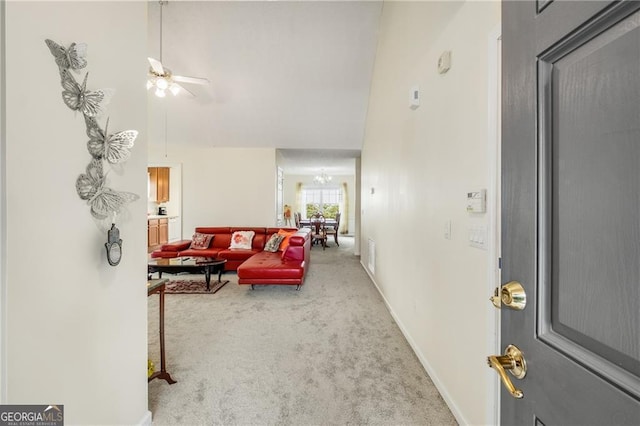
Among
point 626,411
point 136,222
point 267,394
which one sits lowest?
point 267,394

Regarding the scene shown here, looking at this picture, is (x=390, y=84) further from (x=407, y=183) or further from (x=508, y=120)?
(x=508, y=120)

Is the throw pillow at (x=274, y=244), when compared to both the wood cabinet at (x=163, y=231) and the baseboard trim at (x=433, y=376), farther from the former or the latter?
the wood cabinet at (x=163, y=231)

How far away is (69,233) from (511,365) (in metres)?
1.54

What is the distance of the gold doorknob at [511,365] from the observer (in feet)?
2.04

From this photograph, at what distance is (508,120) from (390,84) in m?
2.89

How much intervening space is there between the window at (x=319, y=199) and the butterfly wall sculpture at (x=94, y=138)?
1081 cm

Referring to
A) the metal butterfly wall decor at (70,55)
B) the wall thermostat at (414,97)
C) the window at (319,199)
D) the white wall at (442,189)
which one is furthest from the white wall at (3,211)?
the window at (319,199)

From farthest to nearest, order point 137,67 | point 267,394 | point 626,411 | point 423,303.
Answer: point 423,303 < point 267,394 < point 137,67 < point 626,411

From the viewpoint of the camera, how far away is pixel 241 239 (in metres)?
5.62

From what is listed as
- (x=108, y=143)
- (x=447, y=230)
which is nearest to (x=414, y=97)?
(x=447, y=230)

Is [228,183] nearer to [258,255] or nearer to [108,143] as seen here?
[258,255]

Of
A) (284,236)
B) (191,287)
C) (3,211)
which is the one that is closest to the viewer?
(3,211)

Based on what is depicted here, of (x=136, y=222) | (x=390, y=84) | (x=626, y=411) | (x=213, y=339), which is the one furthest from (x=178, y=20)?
(x=626, y=411)

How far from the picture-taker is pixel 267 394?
186 centimetres
